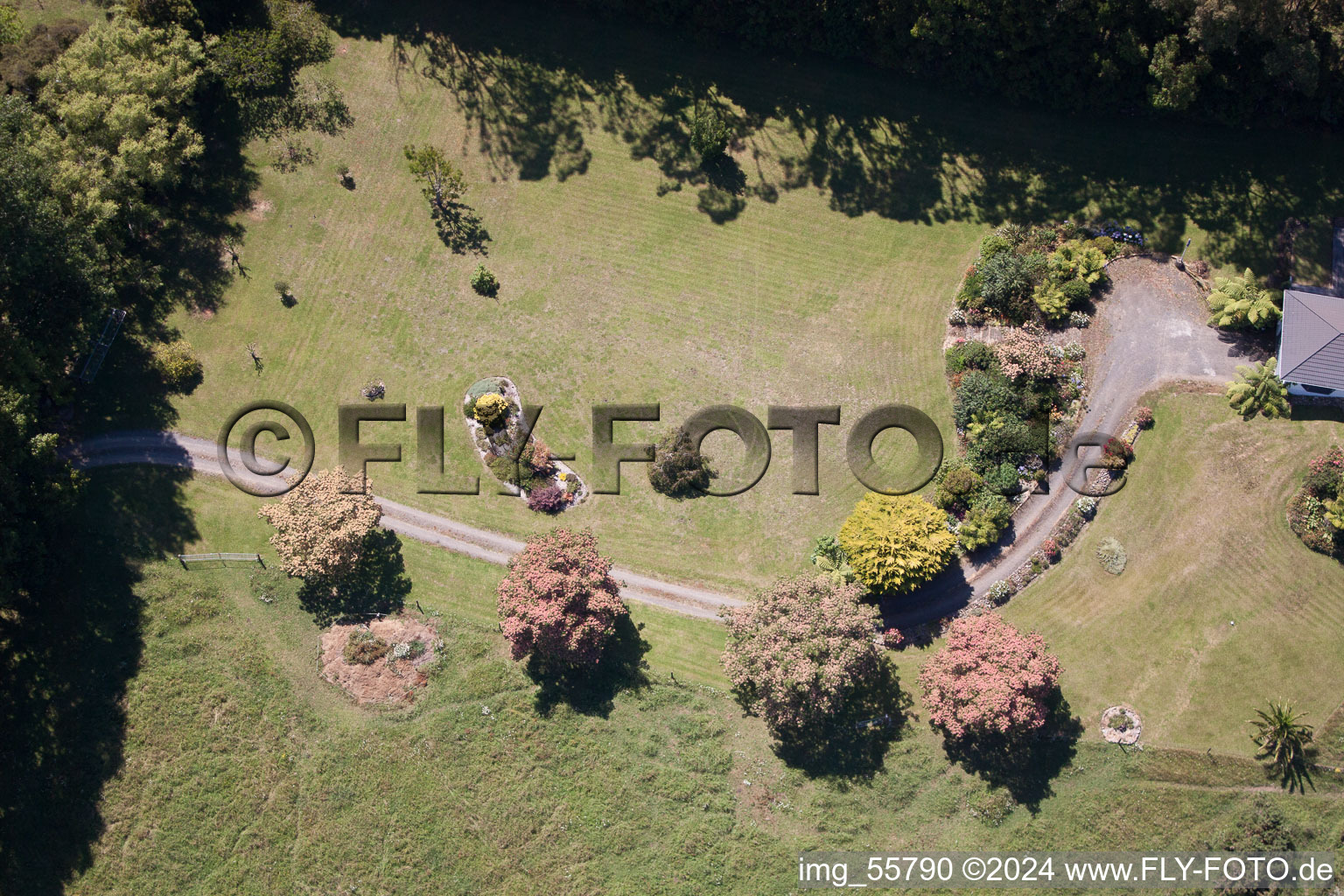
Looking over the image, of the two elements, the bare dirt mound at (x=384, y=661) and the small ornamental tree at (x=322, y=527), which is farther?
the bare dirt mound at (x=384, y=661)

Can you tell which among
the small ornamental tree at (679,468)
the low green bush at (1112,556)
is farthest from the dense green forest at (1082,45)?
the small ornamental tree at (679,468)

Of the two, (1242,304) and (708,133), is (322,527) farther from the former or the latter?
(1242,304)

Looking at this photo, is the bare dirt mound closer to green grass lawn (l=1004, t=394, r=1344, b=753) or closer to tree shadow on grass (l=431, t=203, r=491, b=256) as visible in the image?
tree shadow on grass (l=431, t=203, r=491, b=256)

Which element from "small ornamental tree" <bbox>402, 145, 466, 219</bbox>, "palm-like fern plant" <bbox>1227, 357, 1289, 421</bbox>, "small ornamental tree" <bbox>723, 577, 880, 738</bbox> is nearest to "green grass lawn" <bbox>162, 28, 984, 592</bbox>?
"small ornamental tree" <bbox>402, 145, 466, 219</bbox>

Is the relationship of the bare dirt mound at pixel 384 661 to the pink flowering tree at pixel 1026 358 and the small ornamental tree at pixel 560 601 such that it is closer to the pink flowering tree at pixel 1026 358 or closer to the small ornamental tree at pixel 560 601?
the small ornamental tree at pixel 560 601

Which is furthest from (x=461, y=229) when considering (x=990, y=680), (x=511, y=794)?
(x=990, y=680)
